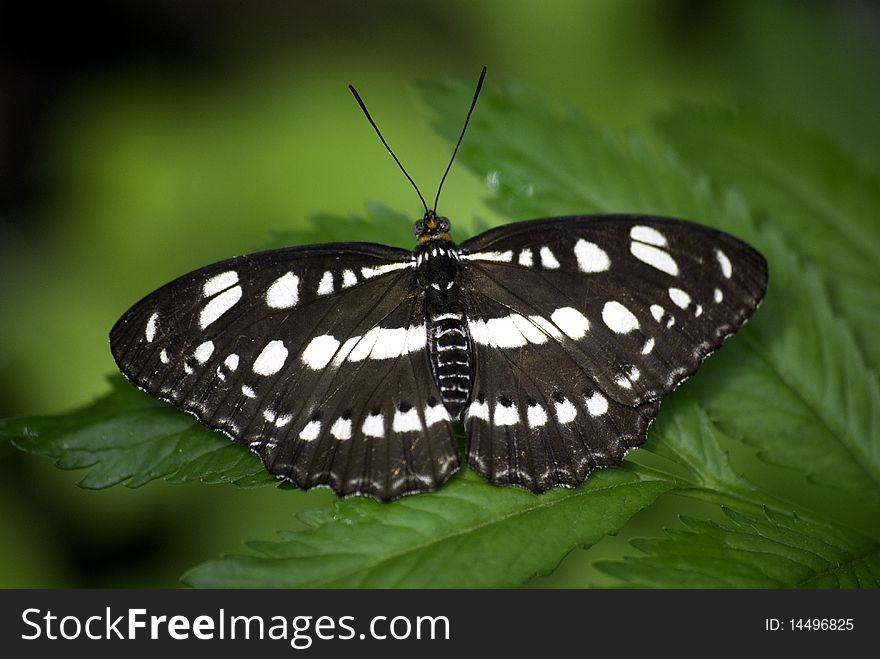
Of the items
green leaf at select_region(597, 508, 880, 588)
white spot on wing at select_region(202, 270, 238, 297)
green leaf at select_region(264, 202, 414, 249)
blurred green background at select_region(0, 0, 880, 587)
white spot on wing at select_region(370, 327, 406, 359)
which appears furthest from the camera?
blurred green background at select_region(0, 0, 880, 587)

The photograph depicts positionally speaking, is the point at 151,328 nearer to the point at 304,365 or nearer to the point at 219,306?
the point at 219,306

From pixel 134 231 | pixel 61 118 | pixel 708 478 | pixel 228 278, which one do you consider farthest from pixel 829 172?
pixel 61 118

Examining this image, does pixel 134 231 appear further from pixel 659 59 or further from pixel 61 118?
pixel 659 59

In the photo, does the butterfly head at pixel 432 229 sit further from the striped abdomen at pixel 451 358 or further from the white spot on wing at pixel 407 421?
the white spot on wing at pixel 407 421

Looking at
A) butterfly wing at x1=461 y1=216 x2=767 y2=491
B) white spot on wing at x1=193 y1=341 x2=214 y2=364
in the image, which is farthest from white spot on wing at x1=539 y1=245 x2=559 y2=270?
white spot on wing at x1=193 y1=341 x2=214 y2=364

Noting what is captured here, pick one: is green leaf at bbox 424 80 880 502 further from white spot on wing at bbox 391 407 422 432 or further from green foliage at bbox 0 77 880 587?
white spot on wing at bbox 391 407 422 432
